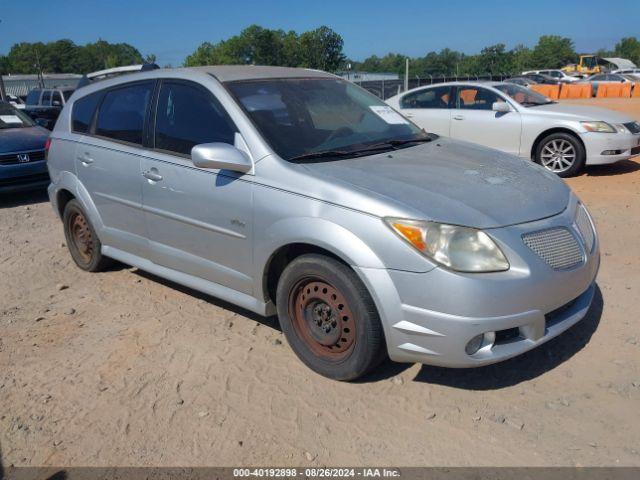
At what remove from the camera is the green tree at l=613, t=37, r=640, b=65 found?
4437 inches

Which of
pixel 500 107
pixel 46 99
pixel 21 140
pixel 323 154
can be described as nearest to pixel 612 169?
pixel 500 107

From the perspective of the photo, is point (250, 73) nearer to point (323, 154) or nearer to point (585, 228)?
point (323, 154)

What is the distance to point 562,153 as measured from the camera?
8.64m

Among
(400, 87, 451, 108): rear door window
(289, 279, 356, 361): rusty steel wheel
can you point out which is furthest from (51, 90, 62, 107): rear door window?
(289, 279, 356, 361): rusty steel wheel

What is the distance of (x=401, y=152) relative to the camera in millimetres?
3893

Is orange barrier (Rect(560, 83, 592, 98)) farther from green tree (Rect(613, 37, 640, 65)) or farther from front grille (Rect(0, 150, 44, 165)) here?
green tree (Rect(613, 37, 640, 65))

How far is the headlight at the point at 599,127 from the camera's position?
8359mm

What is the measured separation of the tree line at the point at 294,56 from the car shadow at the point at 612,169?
287 feet

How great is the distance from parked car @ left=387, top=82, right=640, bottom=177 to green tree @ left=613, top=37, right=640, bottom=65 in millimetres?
118141

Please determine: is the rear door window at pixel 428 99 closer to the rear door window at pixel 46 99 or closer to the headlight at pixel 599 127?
the headlight at pixel 599 127

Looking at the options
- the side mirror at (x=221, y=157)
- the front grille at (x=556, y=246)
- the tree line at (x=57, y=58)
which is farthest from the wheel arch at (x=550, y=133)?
the tree line at (x=57, y=58)

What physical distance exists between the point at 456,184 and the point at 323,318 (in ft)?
3.56

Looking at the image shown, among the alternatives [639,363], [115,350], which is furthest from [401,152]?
[115,350]

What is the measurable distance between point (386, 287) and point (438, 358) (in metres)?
0.45
